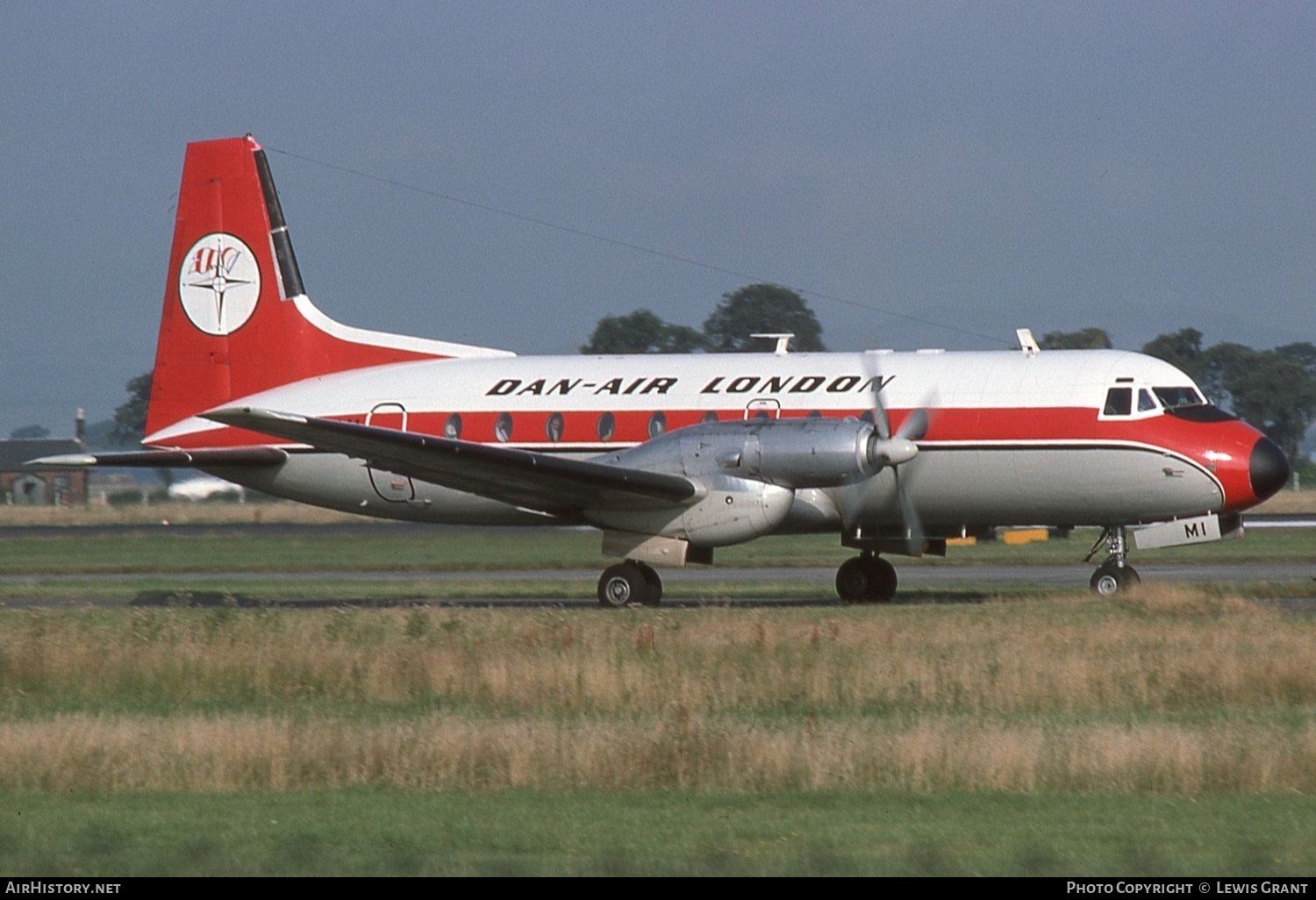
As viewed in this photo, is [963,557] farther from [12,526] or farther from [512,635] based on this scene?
[12,526]

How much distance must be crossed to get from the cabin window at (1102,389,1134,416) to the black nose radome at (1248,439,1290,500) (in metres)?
1.66

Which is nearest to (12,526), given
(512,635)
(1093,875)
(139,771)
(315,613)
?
(315,613)

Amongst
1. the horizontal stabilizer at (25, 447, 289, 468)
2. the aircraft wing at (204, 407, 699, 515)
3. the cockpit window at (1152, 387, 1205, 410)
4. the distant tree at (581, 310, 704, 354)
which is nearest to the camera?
the aircraft wing at (204, 407, 699, 515)

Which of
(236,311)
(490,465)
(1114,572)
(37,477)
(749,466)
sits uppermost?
(37,477)

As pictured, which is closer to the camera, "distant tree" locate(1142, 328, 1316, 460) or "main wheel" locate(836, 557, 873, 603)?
"main wheel" locate(836, 557, 873, 603)

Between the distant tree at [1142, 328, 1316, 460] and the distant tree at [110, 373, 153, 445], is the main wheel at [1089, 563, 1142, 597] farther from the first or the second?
the distant tree at [110, 373, 153, 445]

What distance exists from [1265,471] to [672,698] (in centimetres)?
1032

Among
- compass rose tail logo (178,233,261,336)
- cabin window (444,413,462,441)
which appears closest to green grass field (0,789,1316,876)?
cabin window (444,413,462,441)

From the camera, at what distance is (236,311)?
1021 inches

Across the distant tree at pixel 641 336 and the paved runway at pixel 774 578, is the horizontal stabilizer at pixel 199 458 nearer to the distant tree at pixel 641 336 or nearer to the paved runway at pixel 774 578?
the paved runway at pixel 774 578

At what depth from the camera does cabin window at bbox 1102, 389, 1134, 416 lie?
69.1 feet

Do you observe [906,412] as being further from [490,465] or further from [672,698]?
[672,698]

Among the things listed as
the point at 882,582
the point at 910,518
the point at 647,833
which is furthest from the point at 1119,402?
the point at 647,833

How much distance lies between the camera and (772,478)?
20328mm
